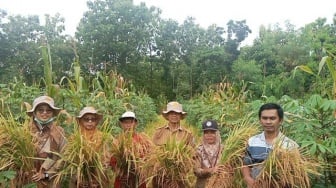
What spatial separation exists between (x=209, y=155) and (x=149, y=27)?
23.9 m

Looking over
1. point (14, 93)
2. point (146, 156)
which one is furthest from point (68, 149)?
point (14, 93)

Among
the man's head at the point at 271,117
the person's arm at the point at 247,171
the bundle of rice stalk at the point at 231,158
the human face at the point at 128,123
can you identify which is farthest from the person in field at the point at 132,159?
the man's head at the point at 271,117

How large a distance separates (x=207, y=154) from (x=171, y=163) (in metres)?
0.72

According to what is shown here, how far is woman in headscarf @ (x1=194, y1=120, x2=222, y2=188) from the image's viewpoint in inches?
127

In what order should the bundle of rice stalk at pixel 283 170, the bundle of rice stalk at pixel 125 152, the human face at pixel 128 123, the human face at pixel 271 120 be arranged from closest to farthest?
the bundle of rice stalk at pixel 283 170 → the human face at pixel 271 120 → the bundle of rice stalk at pixel 125 152 → the human face at pixel 128 123

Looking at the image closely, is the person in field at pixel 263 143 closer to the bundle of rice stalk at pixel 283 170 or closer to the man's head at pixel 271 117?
the man's head at pixel 271 117

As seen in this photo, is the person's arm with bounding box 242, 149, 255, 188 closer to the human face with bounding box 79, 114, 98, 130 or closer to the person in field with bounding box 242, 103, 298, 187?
the person in field with bounding box 242, 103, 298, 187

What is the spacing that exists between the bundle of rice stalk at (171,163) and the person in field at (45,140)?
654mm

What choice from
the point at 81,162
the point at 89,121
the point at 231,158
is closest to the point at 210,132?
the point at 231,158

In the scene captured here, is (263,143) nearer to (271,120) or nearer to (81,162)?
(271,120)

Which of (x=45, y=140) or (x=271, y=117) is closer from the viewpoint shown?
(x=271, y=117)

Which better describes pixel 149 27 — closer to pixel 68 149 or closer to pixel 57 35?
pixel 57 35

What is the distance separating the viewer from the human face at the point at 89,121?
3.45 meters

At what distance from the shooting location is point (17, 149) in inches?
114
